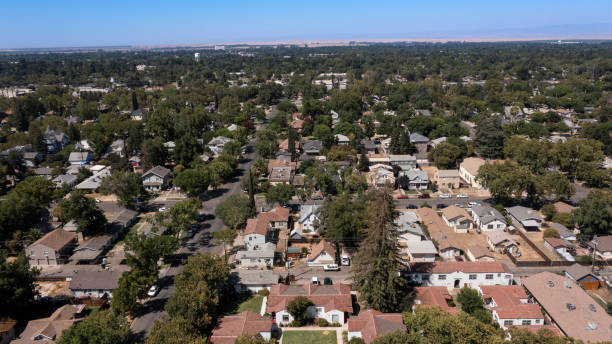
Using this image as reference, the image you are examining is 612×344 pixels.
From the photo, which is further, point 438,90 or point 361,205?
point 438,90

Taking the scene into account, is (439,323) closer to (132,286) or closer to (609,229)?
(132,286)

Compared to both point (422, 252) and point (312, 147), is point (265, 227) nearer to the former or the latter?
point (422, 252)

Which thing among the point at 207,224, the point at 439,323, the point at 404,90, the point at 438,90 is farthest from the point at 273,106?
the point at 439,323

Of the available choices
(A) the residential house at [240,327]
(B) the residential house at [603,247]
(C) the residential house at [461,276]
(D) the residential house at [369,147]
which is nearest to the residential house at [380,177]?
(D) the residential house at [369,147]

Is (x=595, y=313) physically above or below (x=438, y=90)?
below

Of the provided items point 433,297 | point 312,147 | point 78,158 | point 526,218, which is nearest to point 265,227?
point 433,297

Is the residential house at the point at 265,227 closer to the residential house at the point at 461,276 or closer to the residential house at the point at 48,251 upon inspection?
the residential house at the point at 461,276

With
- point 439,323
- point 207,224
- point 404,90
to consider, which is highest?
point 404,90
